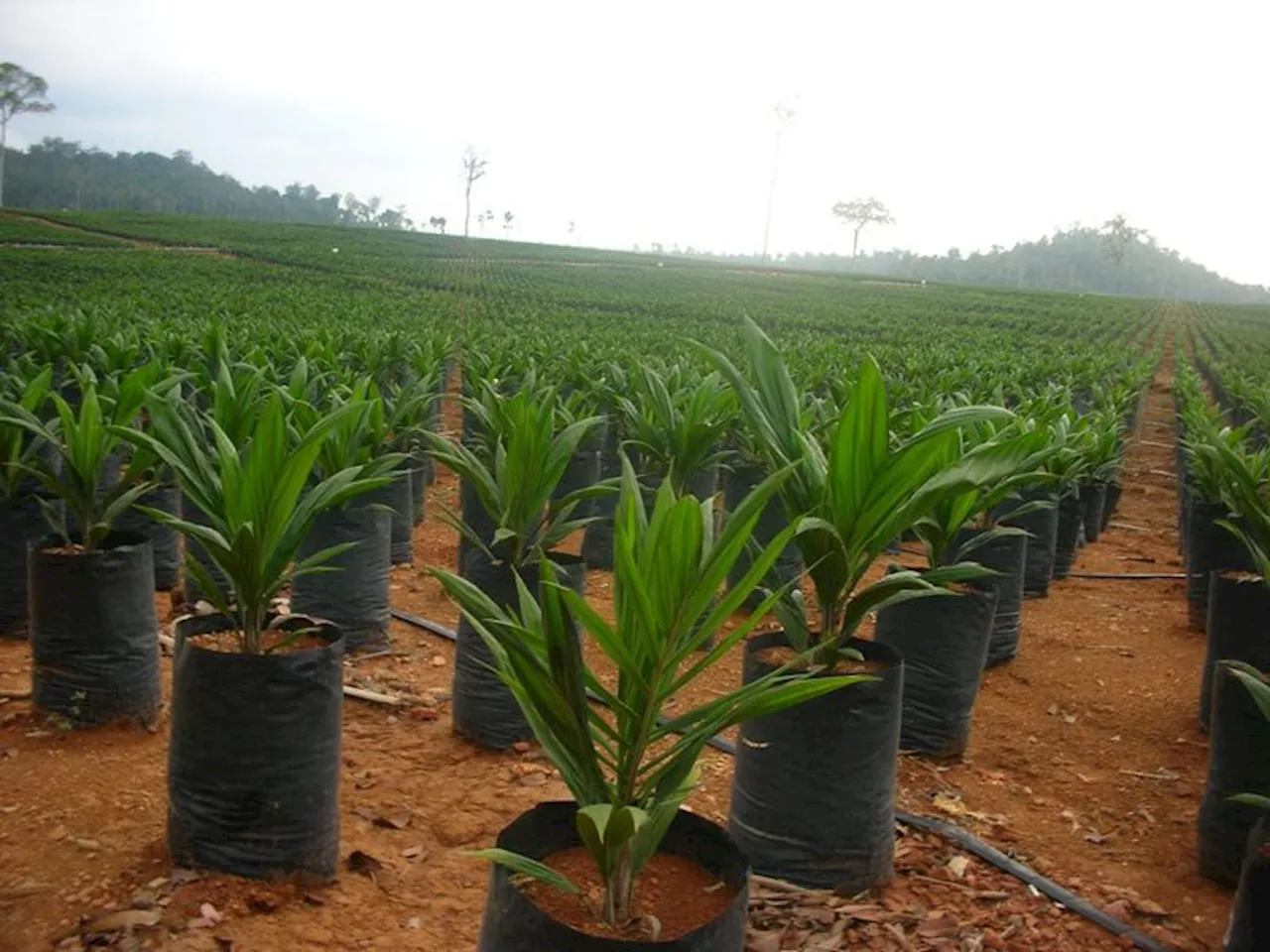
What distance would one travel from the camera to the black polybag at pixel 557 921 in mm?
1411

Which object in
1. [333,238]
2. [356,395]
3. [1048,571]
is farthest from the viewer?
[333,238]

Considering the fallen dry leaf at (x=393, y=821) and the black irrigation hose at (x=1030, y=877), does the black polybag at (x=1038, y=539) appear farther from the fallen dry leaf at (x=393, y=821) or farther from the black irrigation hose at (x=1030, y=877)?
the fallen dry leaf at (x=393, y=821)

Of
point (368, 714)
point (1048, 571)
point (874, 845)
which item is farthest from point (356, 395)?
point (1048, 571)

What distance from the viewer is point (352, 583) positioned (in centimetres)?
387

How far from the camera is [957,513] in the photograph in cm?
314

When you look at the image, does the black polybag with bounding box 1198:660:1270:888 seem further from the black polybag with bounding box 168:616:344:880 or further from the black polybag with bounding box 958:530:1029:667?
the black polybag with bounding box 168:616:344:880

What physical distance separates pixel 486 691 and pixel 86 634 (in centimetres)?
107

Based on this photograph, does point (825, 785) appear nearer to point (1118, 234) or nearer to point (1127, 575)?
point (1127, 575)

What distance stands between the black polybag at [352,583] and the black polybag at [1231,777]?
8.71 ft

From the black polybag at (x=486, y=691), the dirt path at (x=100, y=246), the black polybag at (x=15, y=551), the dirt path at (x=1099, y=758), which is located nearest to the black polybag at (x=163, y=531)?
the black polybag at (x=15, y=551)

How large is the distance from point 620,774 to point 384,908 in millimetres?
847

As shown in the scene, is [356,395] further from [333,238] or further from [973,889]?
[333,238]

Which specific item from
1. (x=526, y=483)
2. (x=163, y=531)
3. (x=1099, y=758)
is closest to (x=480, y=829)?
(x=526, y=483)

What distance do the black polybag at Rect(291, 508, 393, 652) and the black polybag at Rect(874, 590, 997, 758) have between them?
5.93 ft
